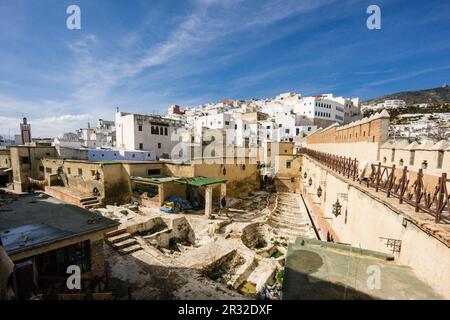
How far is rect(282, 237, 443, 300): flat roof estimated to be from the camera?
12.6 feet

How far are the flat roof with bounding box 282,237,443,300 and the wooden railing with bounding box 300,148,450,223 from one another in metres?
1.46

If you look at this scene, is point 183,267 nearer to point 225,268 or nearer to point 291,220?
point 225,268

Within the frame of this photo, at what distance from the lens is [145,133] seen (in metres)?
31.9

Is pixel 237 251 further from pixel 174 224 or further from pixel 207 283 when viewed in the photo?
pixel 174 224

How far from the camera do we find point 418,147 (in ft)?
25.6

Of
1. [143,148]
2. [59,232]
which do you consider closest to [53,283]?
[59,232]

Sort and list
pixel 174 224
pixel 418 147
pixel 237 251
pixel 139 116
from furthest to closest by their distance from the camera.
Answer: pixel 139 116, pixel 174 224, pixel 237 251, pixel 418 147

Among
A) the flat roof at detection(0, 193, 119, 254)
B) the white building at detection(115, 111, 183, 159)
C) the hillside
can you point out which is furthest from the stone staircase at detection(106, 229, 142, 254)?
the hillside

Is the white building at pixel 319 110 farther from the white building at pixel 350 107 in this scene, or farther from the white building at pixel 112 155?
the white building at pixel 112 155

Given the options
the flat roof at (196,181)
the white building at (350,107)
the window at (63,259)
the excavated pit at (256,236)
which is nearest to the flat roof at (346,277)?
the window at (63,259)

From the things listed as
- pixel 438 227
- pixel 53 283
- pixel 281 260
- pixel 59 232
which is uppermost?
pixel 438 227

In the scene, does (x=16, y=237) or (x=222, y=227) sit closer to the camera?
(x=16, y=237)

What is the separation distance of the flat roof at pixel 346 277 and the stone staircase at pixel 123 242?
916 cm
